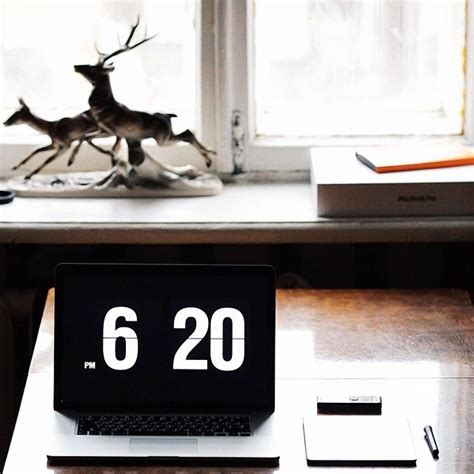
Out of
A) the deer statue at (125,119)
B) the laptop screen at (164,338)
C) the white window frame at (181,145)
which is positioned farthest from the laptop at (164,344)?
the white window frame at (181,145)

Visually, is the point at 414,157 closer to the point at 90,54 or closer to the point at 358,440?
the point at 90,54

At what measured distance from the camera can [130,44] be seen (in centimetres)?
242

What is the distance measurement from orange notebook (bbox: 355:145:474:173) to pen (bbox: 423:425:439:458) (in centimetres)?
76

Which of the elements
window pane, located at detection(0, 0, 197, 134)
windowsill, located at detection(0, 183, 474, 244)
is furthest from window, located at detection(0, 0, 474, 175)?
windowsill, located at detection(0, 183, 474, 244)

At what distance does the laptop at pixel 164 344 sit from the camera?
163cm

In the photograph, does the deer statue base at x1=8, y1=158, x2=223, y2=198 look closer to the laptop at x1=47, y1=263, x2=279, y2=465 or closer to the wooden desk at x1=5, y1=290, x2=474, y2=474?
the wooden desk at x1=5, y1=290, x2=474, y2=474

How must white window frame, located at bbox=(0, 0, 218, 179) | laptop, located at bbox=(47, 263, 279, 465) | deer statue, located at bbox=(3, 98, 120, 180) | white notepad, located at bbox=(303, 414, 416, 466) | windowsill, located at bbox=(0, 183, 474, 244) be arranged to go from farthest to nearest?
white window frame, located at bbox=(0, 0, 218, 179) < deer statue, located at bbox=(3, 98, 120, 180) < windowsill, located at bbox=(0, 183, 474, 244) < laptop, located at bbox=(47, 263, 279, 465) < white notepad, located at bbox=(303, 414, 416, 466)

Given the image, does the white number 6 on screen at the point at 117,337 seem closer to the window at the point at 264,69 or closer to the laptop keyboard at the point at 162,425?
the laptop keyboard at the point at 162,425

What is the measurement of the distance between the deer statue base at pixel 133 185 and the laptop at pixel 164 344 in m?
0.69

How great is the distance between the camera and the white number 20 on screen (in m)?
1.64

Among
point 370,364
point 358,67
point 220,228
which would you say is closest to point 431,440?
point 370,364

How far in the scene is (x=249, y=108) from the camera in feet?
7.97

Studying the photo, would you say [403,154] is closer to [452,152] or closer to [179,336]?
[452,152]

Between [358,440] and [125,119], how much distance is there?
94cm
